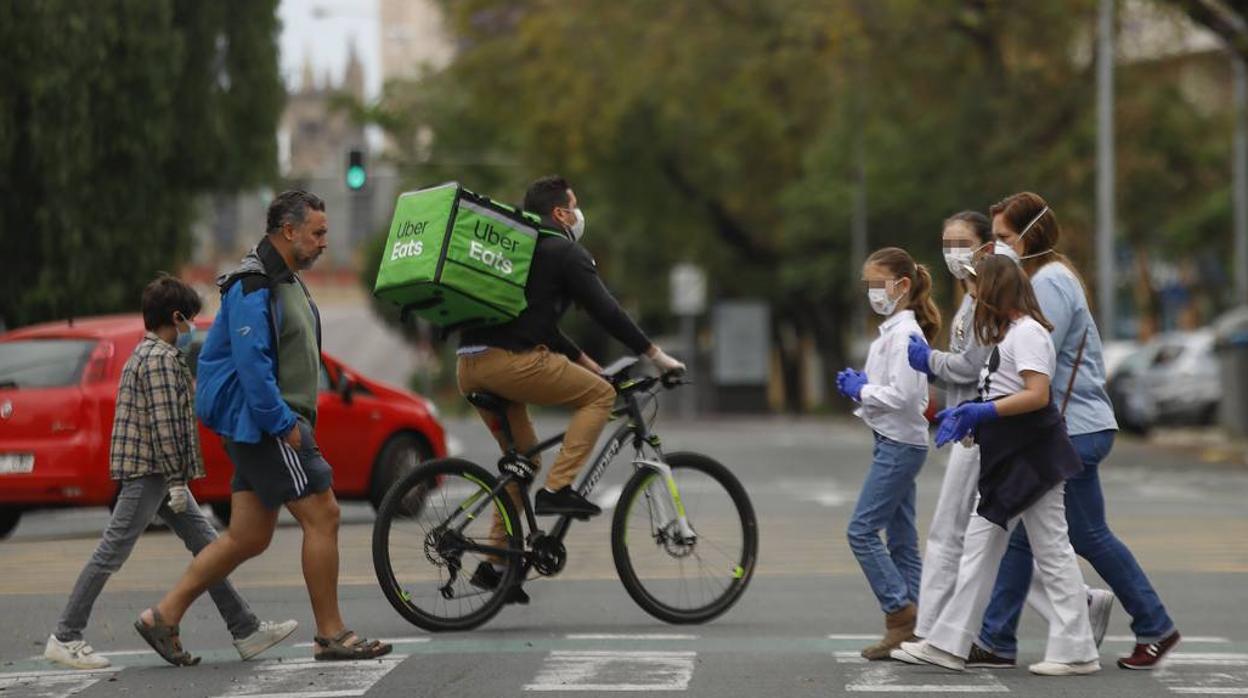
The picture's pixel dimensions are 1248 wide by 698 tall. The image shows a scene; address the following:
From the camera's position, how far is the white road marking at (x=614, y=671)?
8.48 meters

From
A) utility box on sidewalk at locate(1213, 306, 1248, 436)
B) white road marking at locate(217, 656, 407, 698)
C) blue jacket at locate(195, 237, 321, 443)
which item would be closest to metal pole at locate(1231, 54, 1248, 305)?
utility box on sidewalk at locate(1213, 306, 1248, 436)

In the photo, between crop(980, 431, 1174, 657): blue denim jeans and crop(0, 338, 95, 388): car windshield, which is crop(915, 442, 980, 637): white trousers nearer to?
crop(980, 431, 1174, 657): blue denim jeans

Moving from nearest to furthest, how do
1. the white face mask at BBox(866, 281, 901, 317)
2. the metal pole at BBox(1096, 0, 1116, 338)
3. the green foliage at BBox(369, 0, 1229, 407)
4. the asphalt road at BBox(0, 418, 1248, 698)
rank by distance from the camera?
the asphalt road at BBox(0, 418, 1248, 698), the white face mask at BBox(866, 281, 901, 317), the metal pole at BBox(1096, 0, 1116, 338), the green foliage at BBox(369, 0, 1229, 407)

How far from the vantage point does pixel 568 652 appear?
950 cm

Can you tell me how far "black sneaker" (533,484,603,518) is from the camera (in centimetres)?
1020

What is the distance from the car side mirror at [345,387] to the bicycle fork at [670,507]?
6569 millimetres

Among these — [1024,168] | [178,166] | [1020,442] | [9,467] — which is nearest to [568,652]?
[1020,442]

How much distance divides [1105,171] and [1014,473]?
92.9 ft

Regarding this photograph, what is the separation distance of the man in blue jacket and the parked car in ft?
89.9

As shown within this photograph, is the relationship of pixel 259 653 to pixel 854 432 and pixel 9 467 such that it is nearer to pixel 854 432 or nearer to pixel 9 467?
pixel 9 467

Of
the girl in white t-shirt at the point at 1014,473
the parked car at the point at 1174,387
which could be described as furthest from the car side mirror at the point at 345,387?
the parked car at the point at 1174,387

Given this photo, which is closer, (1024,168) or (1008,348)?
(1008,348)

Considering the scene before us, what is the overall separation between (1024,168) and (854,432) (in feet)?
16.9

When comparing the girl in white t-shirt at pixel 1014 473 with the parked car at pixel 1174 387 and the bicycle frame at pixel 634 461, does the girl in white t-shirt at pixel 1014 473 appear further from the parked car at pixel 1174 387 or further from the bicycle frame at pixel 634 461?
the parked car at pixel 1174 387
